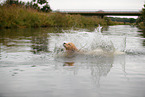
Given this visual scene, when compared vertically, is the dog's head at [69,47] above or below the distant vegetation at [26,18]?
below

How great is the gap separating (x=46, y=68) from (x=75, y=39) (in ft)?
12.0

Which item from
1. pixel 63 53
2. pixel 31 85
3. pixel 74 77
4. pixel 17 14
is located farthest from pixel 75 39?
pixel 17 14

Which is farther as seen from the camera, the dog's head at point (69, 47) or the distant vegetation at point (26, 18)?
the distant vegetation at point (26, 18)

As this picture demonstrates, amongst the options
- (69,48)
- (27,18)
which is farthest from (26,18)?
(69,48)

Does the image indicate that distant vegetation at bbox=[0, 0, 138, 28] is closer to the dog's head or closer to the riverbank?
the riverbank

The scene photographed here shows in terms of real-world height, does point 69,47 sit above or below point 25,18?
below

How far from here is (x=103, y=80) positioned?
4332mm

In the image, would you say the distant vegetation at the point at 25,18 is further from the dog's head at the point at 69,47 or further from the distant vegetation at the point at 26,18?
the dog's head at the point at 69,47

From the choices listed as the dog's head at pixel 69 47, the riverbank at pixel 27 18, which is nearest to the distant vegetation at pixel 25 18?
the riverbank at pixel 27 18

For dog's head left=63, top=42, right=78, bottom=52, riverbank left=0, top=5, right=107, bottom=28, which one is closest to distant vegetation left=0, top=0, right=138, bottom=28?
riverbank left=0, top=5, right=107, bottom=28

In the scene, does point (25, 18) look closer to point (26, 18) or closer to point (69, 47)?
point (26, 18)

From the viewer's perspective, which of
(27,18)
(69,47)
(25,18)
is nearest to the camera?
(69,47)

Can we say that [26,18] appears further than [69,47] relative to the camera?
Yes

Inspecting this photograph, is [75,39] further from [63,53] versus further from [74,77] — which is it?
[74,77]
